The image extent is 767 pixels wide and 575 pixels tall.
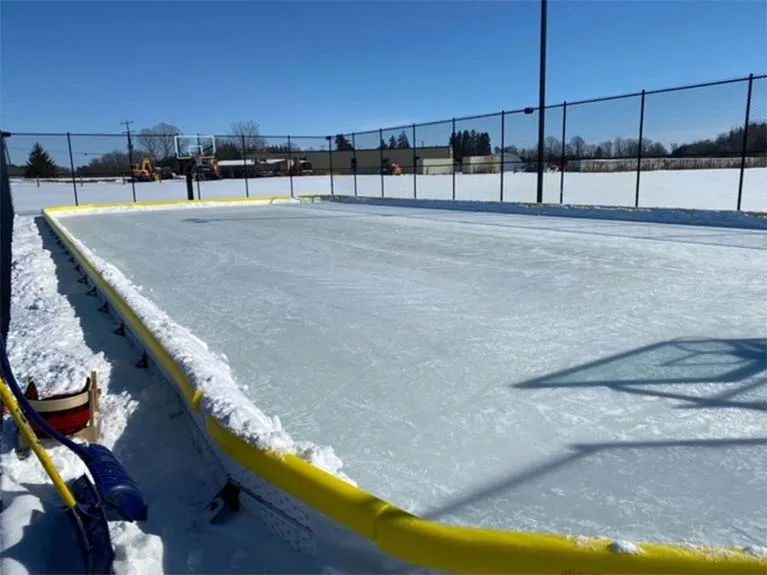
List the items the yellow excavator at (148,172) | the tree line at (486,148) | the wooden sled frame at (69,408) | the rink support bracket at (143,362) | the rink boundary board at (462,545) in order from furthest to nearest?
the yellow excavator at (148,172) < the tree line at (486,148) < the rink support bracket at (143,362) < the wooden sled frame at (69,408) < the rink boundary board at (462,545)

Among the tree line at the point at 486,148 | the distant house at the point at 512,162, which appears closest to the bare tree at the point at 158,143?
the tree line at the point at 486,148

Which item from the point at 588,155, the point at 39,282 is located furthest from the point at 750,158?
the point at 39,282

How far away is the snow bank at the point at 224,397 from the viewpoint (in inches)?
82.6

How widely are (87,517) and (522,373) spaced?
2188mm

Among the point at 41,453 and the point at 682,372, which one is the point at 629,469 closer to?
the point at 682,372

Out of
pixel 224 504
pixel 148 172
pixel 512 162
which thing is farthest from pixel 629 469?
pixel 148 172

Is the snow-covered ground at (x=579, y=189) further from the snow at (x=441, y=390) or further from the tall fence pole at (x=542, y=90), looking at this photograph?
the snow at (x=441, y=390)

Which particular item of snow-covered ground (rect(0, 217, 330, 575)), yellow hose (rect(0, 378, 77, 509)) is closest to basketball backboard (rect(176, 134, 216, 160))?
snow-covered ground (rect(0, 217, 330, 575))

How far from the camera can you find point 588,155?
1680 centimetres

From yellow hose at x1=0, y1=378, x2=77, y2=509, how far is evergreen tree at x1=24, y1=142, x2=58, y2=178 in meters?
23.9

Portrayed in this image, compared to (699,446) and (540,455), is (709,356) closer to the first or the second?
(699,446)

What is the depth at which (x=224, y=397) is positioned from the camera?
253 cm

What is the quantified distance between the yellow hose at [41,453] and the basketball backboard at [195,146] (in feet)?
75.6

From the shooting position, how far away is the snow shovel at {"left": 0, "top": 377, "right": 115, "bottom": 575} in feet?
5.80
